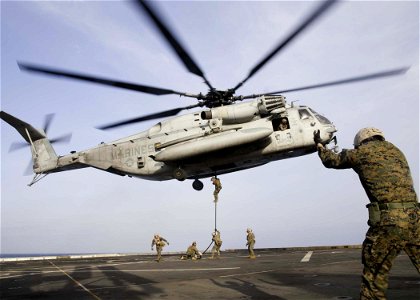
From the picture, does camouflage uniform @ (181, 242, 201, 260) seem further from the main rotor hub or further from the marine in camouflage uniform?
the marine in camouflage uniform

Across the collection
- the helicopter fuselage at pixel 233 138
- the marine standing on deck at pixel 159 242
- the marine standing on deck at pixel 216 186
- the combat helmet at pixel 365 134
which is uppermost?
the helicopter fuselage at pixel 233 138

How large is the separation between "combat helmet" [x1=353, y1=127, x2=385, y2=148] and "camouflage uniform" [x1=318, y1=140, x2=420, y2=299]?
0.10 metres

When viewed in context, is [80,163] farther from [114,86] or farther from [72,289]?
[72,289]

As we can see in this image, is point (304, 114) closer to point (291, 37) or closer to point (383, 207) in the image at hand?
point (291, 37)

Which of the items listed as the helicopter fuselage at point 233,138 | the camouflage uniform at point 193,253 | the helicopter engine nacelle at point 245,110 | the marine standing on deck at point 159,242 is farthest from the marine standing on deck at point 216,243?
the helicopter engine nacelle at point 245,110

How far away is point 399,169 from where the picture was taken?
12.8 ft

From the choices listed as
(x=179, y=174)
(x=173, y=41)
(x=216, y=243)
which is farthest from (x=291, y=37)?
(x=216, y=243)

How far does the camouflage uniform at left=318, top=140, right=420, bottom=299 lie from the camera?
3635mm

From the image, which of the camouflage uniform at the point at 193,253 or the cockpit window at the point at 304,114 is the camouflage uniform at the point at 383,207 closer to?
the cockpit window at the point at 304,114

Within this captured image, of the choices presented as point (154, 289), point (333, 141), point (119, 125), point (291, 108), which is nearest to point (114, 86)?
point (119, 125)

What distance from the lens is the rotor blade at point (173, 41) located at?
7451mm

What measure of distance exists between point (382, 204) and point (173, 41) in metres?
7.05

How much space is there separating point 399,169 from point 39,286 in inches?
357

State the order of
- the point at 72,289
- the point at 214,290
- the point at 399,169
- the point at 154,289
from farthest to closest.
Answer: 1. the point at 72,289
2. the point at 154,289
3. the point at 214,290
4. the point at 399,169
